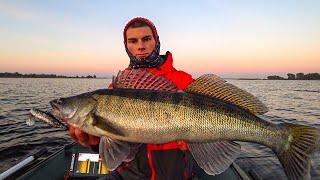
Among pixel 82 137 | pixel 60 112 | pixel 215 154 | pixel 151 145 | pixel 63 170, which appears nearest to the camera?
pixel 215 154

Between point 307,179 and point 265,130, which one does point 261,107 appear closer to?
point 265,130

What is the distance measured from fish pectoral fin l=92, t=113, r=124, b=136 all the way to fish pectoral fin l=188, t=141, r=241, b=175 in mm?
843

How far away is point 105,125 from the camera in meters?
3.46

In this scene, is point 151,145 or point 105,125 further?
point 151,145

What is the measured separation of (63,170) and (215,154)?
5120 millimetres

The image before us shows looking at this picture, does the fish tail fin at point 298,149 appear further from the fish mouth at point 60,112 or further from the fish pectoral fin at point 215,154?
the fish mouth at point 60,112

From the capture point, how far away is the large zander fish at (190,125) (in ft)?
11.1

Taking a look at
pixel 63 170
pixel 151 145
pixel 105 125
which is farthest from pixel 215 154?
pixel 63 170

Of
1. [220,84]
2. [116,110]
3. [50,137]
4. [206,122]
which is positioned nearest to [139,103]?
[116,110]

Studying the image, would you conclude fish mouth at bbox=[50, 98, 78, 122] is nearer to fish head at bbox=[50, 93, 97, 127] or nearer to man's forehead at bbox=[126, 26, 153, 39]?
fish head at bbox=[50, 93, 97, 127]

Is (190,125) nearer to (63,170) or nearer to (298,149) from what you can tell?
(298,149)

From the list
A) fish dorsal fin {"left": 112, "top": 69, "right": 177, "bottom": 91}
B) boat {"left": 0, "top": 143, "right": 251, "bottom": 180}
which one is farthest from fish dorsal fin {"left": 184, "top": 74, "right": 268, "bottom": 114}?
boat {"left": 0, "top": 143, "right": 251, "bottom": 180}

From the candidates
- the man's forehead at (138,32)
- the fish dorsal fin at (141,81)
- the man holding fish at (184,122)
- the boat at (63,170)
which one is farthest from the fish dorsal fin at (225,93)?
the boat at (63,170)

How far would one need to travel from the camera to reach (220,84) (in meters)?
3.71
